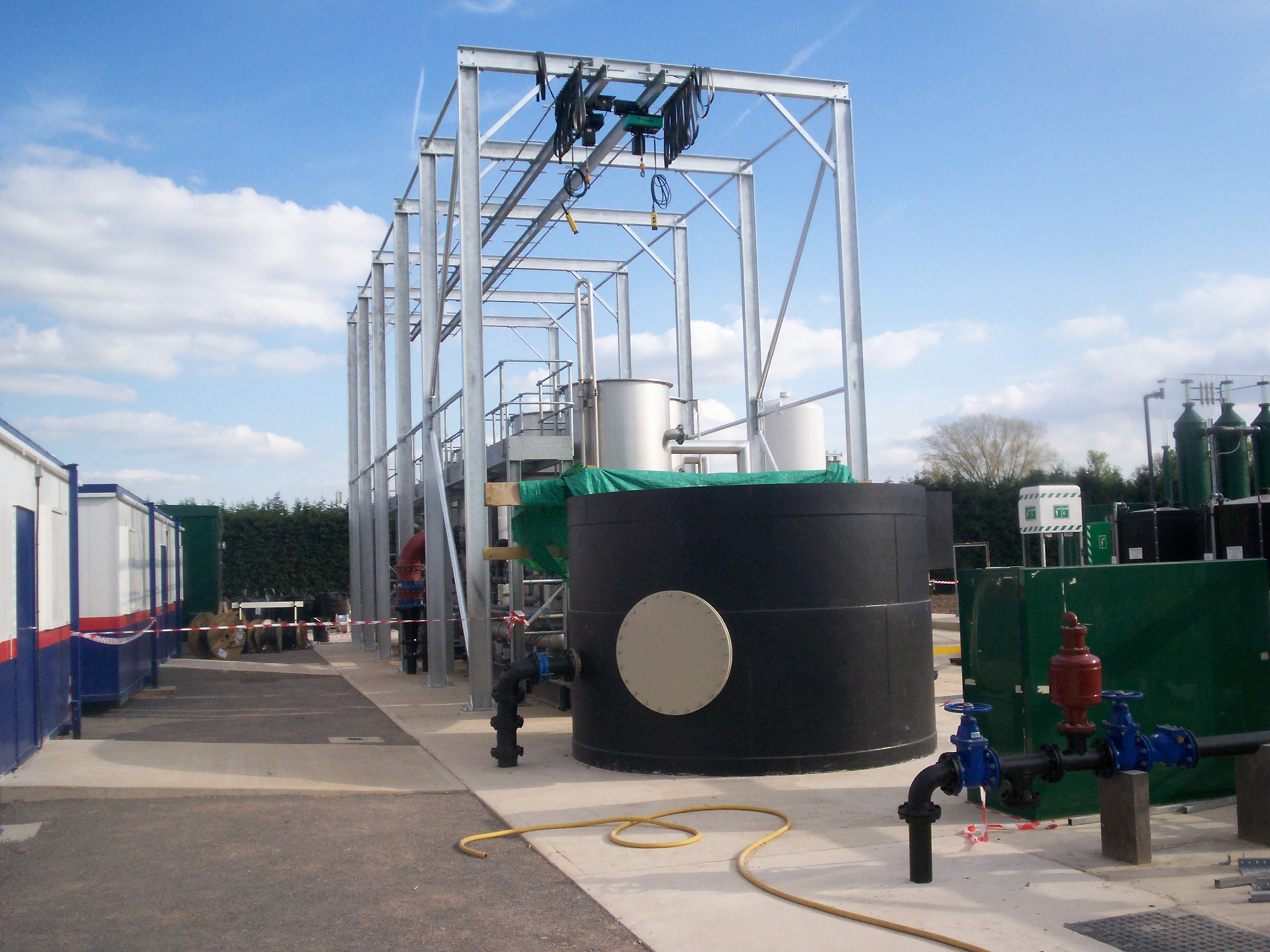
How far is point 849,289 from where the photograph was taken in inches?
537

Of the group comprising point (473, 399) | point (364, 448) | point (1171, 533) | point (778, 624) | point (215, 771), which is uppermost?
point (364, 448)

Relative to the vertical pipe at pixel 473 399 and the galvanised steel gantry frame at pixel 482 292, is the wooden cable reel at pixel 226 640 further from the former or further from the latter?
the vertical pipe at pixel 473 399

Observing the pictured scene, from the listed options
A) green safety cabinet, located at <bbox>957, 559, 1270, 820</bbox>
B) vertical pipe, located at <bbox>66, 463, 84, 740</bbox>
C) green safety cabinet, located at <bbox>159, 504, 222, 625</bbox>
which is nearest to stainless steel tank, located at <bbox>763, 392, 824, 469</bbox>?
vertical pipe, located at <bbox>66, 463, 84, 740</bbox>

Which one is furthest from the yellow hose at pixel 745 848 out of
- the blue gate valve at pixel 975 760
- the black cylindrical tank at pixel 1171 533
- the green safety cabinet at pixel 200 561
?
the green safety cabinet at pixel 200 561

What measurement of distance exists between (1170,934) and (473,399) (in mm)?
9964

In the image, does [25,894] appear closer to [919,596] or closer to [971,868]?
[971,868]

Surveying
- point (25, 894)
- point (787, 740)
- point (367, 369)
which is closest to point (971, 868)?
point (787, 740)

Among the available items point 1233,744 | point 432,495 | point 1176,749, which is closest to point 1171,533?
point 1233,744

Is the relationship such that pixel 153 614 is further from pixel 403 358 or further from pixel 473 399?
pixel 473 399

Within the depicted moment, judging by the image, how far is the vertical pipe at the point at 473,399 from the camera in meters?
12.9

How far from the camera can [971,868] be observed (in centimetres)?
551

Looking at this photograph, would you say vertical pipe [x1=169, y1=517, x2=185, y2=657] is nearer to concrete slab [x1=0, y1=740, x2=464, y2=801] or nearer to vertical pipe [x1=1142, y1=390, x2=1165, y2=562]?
concrete slab [x1=0, y1=740, x2=464, y2=801]

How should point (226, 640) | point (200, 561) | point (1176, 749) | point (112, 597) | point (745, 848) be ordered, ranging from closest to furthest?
1. point (1176, 749)
2. point (745, 848)
3. point (112, 597)
4. point (226, 640)
5. point (200, 561)

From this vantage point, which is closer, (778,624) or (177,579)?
(778,624)
